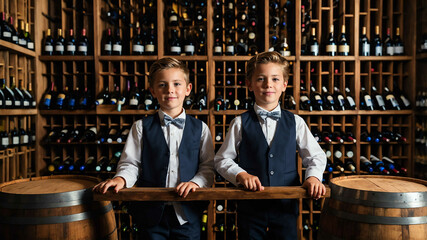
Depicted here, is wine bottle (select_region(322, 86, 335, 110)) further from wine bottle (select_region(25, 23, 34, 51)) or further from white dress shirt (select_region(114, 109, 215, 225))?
wine bottle (select_region(25, 23, 34, 51))

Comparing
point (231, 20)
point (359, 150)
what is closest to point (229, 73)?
point (231, 20)

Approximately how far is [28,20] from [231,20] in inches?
83.9

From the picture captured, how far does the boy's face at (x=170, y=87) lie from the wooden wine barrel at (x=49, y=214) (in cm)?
52

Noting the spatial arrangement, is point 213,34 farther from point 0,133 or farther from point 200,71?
point 0,133

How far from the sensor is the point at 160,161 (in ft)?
5.03

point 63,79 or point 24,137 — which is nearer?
point 24,137

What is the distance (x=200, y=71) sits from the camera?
365 centimetres

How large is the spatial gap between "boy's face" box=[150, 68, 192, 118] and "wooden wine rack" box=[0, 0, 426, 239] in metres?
1.73

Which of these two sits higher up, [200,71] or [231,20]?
[231,20]

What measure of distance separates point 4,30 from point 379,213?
10.4 ft

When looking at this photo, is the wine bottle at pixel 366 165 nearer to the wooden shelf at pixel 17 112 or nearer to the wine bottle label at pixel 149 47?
the wine bottle label at pixel 149 47

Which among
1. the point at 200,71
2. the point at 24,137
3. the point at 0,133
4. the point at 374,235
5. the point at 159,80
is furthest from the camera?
the point at 200,71

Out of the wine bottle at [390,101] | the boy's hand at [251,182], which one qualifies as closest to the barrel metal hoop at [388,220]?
the boy's hand at [251,182]

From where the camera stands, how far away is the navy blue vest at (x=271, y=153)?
1542 mm
